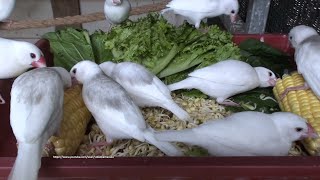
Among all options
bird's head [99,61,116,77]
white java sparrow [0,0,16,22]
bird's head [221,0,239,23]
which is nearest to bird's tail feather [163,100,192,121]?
bird's head [99,61,116,77]

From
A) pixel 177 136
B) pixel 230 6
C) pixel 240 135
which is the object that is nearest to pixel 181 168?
pixel 177 136

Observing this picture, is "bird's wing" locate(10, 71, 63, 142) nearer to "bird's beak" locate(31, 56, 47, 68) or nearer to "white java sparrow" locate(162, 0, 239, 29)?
"bird's beak" locate(31, 56, 47, 68)

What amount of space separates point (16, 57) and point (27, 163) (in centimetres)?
69

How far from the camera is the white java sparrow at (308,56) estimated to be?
1449mm

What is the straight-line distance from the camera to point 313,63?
1.47 metres

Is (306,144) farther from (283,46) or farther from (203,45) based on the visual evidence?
(283,46)

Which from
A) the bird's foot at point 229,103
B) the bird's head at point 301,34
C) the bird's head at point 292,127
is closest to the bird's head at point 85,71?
the bird's foot at point 229,103

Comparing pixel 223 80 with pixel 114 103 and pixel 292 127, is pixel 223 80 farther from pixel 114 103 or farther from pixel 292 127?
pixel 114 103

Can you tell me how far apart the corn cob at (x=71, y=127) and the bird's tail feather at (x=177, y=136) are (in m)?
0.36

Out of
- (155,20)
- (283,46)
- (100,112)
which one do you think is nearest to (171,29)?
(155,20)

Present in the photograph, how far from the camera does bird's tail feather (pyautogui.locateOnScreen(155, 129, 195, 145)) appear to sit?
104cm

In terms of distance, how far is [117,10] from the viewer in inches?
76.5

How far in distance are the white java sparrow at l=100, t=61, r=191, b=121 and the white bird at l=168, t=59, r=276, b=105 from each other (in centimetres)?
19

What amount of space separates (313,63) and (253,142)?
576 millimetres
